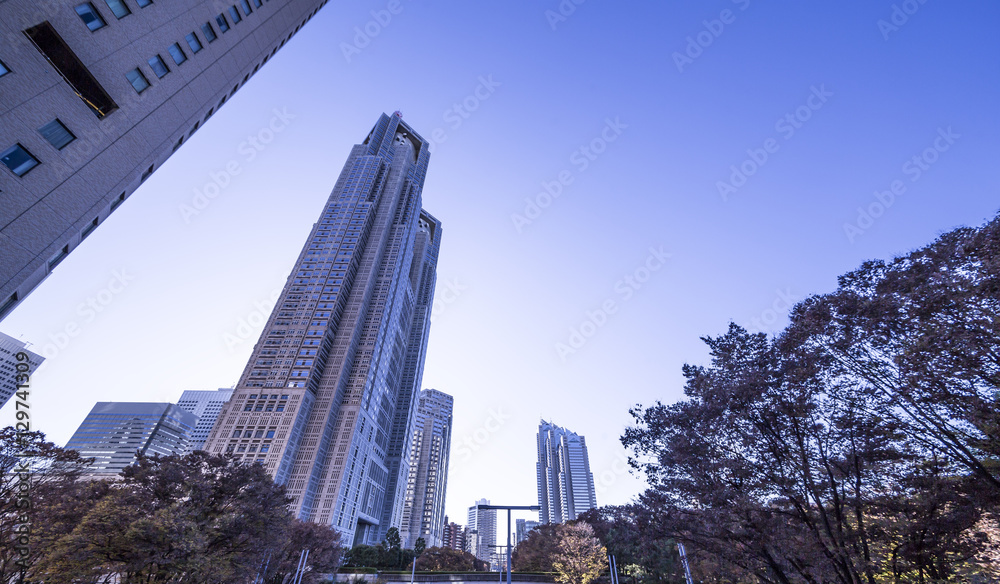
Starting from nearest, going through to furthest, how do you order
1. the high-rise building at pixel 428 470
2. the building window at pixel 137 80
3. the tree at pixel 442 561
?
the building window at pixel 137 80, the tree at pixel 442 561, the high-rise building at pixel 428 470

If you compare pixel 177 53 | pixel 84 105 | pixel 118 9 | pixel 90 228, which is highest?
pixel 177 53

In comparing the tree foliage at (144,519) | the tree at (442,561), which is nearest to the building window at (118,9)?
the tree foliage at (144,519)

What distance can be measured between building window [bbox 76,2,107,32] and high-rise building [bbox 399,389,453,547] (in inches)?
5291

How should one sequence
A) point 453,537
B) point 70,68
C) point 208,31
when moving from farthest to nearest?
point 453,537
point 208,31
point 70,68

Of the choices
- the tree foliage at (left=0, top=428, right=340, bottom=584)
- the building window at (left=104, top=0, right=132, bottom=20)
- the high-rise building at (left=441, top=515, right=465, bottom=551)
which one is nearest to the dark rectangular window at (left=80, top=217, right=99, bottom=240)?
the building window at (left=104, top=0, right=132, bottom=20)

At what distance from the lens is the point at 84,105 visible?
16.9 metres

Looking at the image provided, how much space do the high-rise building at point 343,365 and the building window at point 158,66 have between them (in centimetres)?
5691

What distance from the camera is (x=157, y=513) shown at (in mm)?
19234

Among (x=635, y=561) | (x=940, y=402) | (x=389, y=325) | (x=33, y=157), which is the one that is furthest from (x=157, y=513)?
Answer: (x=389, y=325)

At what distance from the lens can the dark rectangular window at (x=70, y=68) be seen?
15.2m

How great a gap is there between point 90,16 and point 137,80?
9.07ft

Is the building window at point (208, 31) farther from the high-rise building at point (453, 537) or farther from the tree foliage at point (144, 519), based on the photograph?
the high-rise building at point (453, 537)

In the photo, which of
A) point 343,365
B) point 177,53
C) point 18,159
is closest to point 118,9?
point 177,53

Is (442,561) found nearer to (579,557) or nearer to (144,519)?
(579,557)
